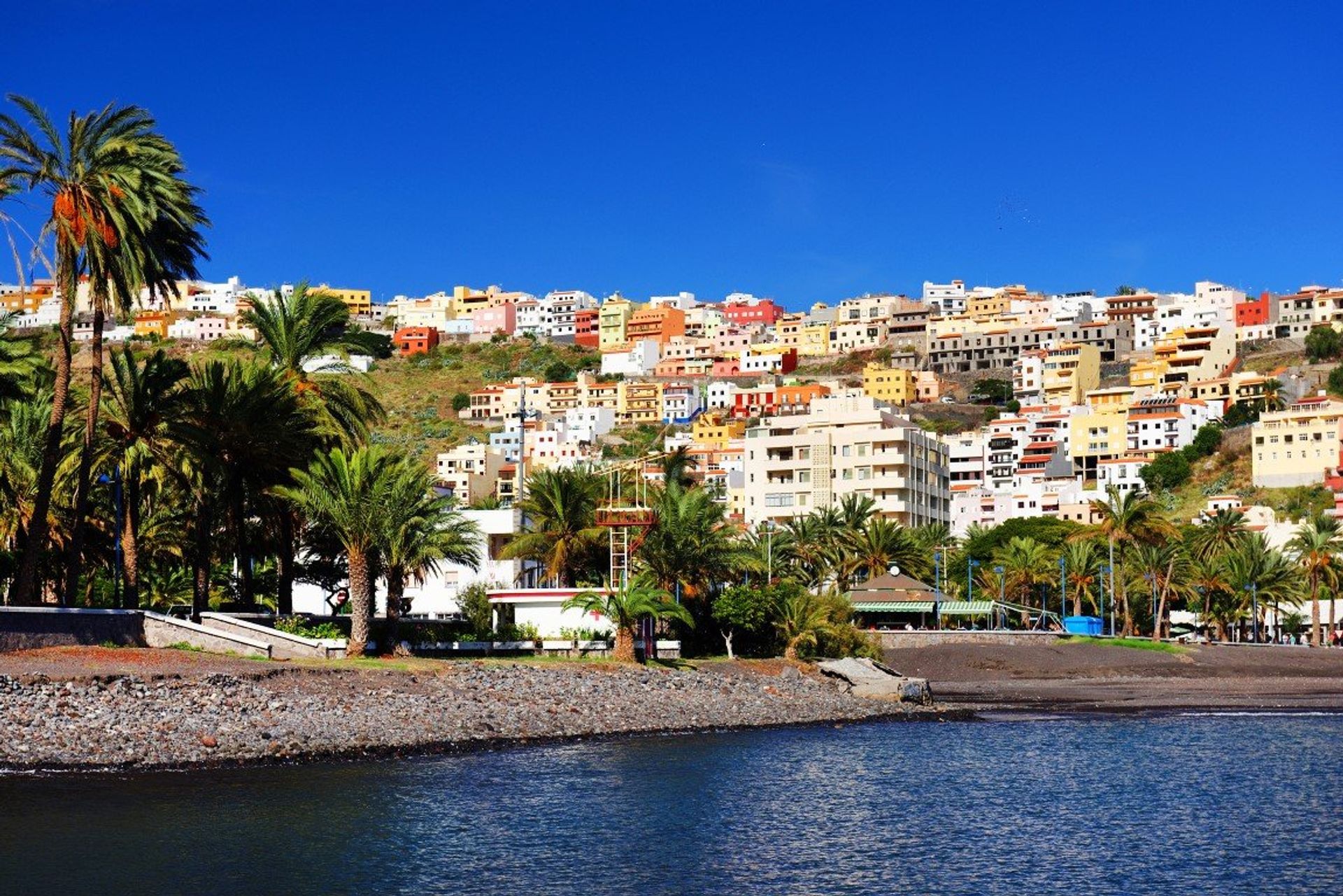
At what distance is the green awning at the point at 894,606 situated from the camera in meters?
92.2

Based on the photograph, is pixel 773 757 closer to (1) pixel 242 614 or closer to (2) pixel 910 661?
(1) pixel 242 614

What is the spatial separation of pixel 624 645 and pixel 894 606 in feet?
134

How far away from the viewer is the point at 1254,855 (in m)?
29.2

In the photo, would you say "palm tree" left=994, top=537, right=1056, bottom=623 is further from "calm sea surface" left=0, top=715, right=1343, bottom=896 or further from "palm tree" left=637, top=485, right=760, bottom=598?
"calm sea surface" left=0, top=715, right=1343, bottom=896

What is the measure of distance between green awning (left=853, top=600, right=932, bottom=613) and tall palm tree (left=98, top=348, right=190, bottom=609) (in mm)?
49820

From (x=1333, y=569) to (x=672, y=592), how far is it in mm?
62147

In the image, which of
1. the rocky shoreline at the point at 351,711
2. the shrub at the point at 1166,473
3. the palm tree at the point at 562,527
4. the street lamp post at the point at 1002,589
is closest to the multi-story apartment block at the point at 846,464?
the street lamp post at the point at 1002,589

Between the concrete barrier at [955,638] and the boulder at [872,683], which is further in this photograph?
the concrete barrier at [955,638]

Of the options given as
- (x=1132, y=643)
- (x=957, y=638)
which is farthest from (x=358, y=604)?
(x=1132, y=643)

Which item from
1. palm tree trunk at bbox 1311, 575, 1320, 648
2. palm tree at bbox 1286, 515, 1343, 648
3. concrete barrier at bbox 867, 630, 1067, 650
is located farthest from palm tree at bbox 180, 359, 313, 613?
palm tree trunk at bbox 1311, 575, 1320, 648

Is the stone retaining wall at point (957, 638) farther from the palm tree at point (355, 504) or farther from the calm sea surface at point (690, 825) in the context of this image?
the calm sea surface at point (690, 825)

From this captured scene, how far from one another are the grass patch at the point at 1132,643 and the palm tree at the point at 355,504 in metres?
47.1

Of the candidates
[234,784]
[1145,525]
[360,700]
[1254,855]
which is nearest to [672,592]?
[360,700]

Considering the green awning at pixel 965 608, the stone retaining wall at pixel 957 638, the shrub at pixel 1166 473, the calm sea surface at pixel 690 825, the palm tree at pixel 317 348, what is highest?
the shrub at pixel 1166 473
